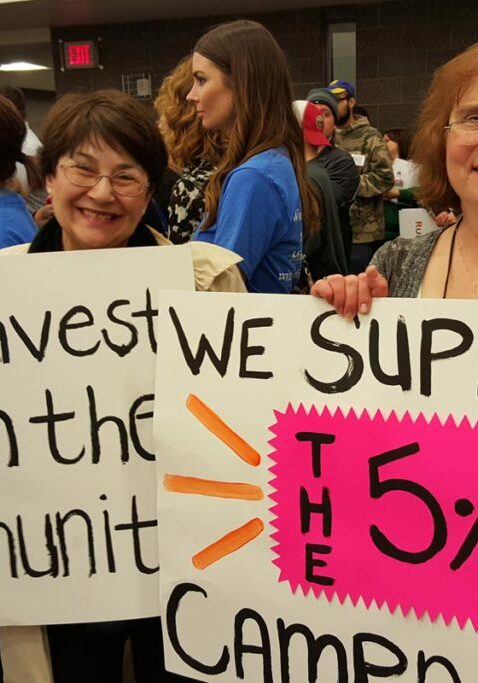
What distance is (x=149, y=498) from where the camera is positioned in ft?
3.01

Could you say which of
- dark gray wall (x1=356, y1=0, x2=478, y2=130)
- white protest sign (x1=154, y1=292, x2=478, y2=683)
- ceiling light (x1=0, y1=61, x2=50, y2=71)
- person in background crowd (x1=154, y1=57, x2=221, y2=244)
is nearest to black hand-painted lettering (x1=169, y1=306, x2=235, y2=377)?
white protest sign (x1=154, y1=292, x2=478, y2=683)

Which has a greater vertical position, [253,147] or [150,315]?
[253,147]

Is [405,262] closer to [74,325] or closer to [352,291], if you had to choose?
[352,291]

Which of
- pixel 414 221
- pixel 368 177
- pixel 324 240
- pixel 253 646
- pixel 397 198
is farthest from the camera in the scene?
pixel 397 198

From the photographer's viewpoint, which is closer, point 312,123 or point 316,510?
point 316,510

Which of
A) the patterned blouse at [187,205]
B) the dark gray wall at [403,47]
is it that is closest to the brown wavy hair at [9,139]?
the patterned blouse at [187,205]

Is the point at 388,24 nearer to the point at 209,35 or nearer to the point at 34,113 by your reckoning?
the point at 209,35

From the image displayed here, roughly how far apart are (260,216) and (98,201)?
0.46 m

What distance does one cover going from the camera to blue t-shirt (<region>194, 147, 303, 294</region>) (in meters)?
1.34

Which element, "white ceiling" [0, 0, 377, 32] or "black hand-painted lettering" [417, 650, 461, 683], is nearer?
"black hand-painted lettering" [417, 650, 461, 683]

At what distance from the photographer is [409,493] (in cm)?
77

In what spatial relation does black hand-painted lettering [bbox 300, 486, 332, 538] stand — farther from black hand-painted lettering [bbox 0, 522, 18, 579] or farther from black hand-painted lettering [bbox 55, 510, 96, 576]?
black hand-painted lettering [bbox 0, 522, 18, 579]

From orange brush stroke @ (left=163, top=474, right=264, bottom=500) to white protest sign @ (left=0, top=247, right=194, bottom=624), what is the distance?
0.19 ft

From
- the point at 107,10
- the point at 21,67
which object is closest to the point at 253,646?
the point at 107,10
